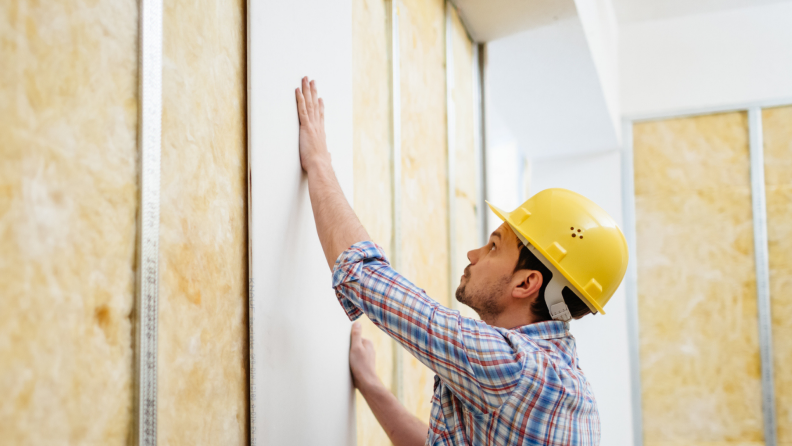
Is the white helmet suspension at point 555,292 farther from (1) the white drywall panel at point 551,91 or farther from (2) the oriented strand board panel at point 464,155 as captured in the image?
(1) the white drywall panel at point 551,91

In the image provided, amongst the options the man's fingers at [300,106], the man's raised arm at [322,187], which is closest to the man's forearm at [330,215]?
the man's raised arm at [322,187]

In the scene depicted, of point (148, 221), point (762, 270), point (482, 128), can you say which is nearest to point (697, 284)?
point (762, 270)

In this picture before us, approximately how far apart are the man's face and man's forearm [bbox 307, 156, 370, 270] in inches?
15.7

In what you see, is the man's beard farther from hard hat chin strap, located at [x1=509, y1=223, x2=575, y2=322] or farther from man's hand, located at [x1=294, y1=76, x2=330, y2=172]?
man's hand, located at [x1=294, y1=76, x2=330, y2=172]

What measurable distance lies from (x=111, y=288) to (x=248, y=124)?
1.56 feet

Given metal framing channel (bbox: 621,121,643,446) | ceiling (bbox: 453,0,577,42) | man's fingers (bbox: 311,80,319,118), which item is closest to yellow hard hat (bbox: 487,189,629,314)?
man's fingers (bbox: 311,80,319,118)

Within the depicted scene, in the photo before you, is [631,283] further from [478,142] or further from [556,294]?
[556,294]

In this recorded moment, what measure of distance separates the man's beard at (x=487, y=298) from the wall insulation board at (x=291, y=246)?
353 mm

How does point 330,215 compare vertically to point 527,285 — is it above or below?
above

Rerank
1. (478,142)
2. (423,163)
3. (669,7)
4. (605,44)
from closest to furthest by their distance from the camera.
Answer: (423,163)
(478,142)
(605,44)
(669,7)

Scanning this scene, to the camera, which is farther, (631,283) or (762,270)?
(631,283)

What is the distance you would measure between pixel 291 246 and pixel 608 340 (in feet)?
13.4

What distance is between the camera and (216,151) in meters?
1.13

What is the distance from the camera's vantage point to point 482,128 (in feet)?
10.6
